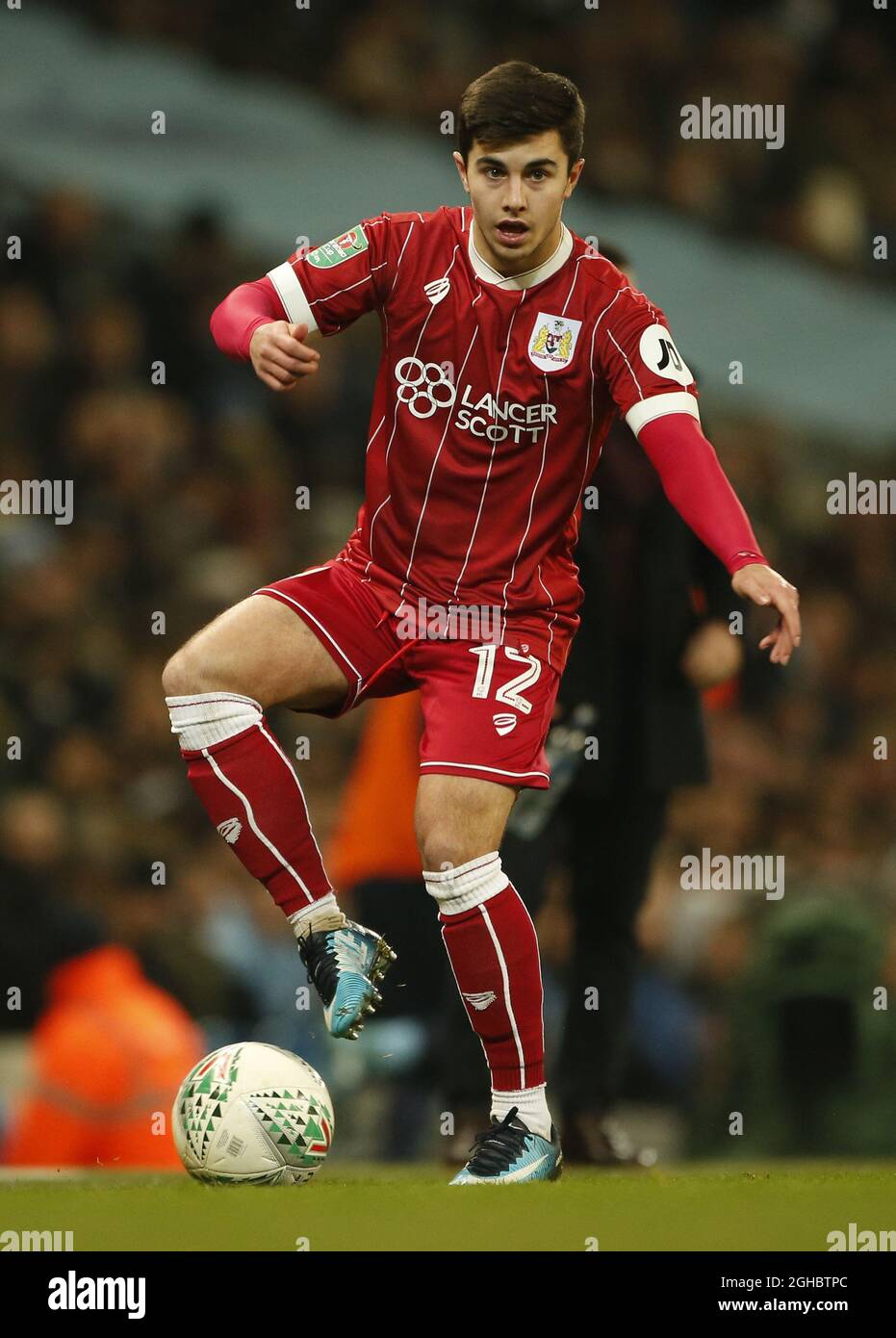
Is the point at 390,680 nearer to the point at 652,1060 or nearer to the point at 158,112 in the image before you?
the point at 652,1060

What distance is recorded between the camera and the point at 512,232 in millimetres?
4066

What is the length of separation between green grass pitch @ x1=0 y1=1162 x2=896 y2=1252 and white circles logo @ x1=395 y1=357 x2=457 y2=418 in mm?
1530

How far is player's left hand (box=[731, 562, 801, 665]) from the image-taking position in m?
3.74

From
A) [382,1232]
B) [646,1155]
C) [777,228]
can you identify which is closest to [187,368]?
[777,228]

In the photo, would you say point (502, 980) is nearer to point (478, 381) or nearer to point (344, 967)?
point (344, 967)

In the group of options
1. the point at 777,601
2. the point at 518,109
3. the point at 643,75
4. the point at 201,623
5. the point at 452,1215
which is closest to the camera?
the point at 452,1215

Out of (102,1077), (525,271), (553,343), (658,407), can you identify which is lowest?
(102,1077)

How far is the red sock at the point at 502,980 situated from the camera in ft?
13.2

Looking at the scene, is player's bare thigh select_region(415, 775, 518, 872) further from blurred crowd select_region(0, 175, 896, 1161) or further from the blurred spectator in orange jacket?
blurred crowd select_region(0, 175, 896, 1161)

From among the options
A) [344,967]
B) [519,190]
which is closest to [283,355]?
[519,190]

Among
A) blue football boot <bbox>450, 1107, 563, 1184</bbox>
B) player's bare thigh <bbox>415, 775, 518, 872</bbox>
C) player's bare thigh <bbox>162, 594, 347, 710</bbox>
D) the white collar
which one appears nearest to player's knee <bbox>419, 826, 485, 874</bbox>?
player's bare thigh <bbox>415, 775, 518, 872</bbox>

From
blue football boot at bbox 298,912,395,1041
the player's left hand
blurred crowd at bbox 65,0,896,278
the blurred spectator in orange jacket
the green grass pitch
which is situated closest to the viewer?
the green grass pitch

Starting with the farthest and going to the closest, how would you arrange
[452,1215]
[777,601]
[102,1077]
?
[102,1077], [777,601], [452,1215]

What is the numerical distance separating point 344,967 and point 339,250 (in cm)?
144
